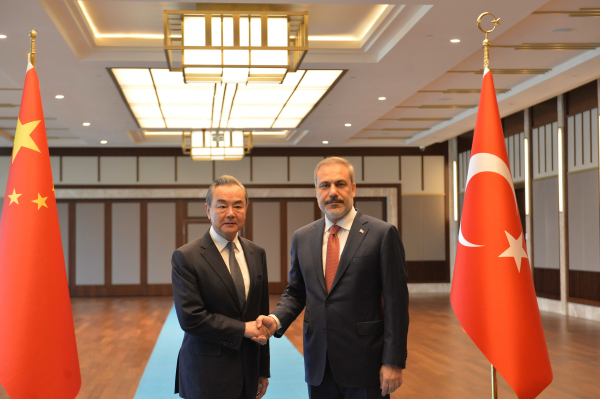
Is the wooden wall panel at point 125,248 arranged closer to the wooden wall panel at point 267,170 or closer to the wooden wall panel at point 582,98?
the wooden wall panel at point 267,170

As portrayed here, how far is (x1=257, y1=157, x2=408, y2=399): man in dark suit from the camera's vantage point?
272 cm

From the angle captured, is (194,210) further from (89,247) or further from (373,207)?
(373,207)

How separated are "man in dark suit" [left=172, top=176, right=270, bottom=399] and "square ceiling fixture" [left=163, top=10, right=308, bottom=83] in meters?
3.33

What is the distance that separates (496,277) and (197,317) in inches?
62.3

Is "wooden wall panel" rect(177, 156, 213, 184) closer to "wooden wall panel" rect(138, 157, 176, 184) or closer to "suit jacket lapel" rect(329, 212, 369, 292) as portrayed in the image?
"wooden wall panel" rect(138, 157, 176, 184)

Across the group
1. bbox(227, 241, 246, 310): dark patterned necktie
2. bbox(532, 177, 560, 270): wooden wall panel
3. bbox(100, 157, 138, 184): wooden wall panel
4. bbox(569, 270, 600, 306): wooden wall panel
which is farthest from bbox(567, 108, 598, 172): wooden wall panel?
bbox(100, 157, 138, 184): wooden wall panel

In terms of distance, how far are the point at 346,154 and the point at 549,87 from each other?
23.1ft

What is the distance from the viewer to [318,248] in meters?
2.93

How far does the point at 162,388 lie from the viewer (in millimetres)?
5863

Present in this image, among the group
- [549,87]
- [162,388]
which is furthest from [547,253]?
[162,388]

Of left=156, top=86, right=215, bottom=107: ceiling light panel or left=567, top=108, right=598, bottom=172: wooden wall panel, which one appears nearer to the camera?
left=156, top=86, right=215, bottom=107: ceiling light panel

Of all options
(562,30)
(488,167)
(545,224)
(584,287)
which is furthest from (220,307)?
(545,224)

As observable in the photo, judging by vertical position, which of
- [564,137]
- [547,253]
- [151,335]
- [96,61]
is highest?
[96,61]

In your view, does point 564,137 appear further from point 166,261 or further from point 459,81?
point 166,261
